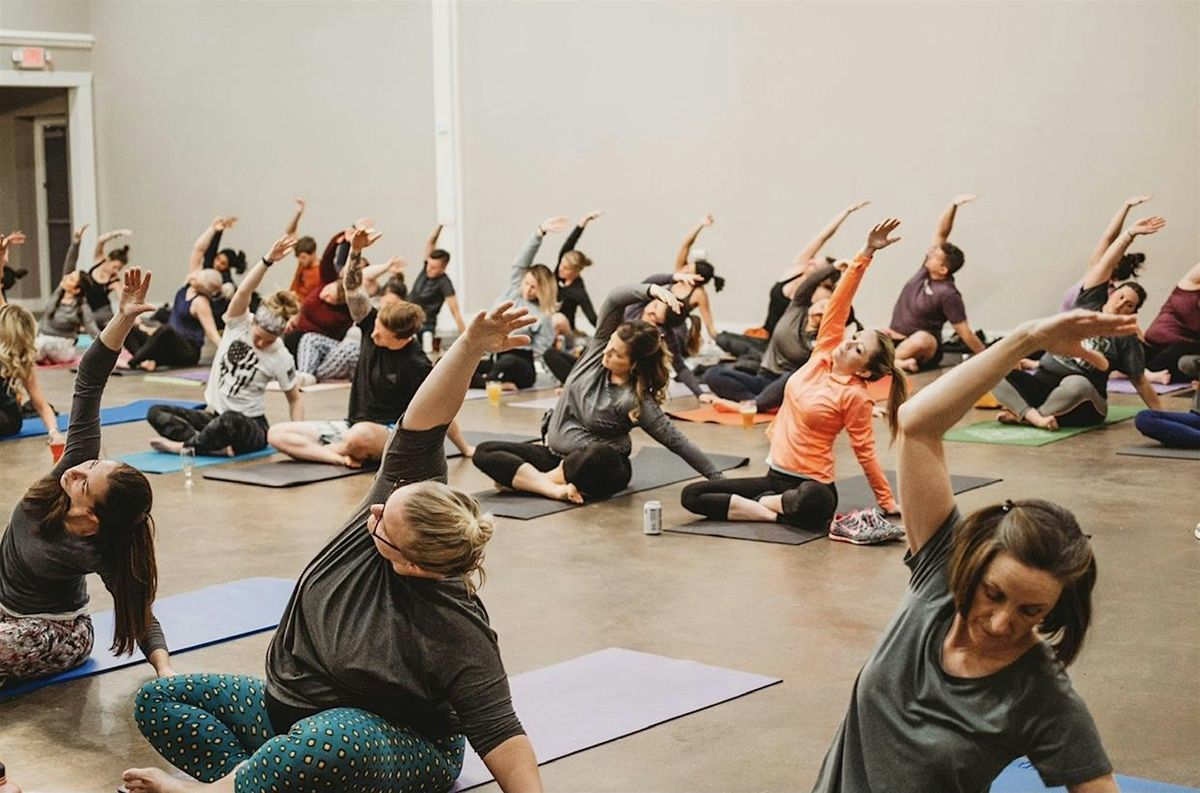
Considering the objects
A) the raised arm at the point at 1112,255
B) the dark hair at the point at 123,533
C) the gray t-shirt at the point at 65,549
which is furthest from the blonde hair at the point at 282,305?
the raised arm at the point at 1112,255

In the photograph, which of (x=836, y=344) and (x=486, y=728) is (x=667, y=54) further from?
(x=486, y=728)

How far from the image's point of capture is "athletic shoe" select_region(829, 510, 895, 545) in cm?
562

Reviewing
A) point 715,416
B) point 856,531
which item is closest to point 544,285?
point 715,416

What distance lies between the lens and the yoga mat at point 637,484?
6.34m

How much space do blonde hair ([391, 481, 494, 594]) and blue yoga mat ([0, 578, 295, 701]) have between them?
5.81 feet

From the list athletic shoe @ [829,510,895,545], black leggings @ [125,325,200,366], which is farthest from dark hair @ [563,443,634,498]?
black leggings @ [125,325,200,366]

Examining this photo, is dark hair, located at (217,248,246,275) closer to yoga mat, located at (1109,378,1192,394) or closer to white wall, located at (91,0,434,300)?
white wall, located at (91,0,434,300)

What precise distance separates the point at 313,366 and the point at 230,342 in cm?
→ 333

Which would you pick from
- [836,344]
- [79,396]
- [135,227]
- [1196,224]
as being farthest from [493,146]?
[79,396]

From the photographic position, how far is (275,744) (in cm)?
285

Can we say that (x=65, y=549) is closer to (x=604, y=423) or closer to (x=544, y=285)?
(x=604, y=423)

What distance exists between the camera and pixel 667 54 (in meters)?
12.8

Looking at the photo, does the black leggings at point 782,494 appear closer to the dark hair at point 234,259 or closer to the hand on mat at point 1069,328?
the hand on mat at point 1069,328

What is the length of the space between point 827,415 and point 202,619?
8.04 feet
